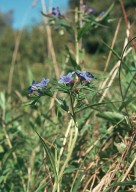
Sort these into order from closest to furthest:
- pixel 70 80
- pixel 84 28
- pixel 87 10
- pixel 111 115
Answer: pixel 70 80 → pixel 111 115 → pixel 84 28 → pixel 87 10

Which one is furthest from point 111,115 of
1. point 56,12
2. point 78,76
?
point 56,12

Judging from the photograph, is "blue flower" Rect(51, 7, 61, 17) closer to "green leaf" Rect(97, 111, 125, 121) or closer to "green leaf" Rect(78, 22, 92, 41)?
"green leaf" Rect(78, 22, 92, 41)

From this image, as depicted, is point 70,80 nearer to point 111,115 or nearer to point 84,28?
point 111,115

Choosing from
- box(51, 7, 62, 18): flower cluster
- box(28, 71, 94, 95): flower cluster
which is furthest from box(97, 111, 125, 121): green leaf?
box(51, 7, 62, 18): flower cluster

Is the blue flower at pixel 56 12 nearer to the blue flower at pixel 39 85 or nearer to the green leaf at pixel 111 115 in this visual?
the green leaf at pixel 111 115

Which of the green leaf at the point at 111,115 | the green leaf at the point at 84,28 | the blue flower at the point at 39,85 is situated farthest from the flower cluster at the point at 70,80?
the green leaf at the point at 84,28

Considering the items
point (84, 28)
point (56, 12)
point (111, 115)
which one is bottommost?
point (111, 115)

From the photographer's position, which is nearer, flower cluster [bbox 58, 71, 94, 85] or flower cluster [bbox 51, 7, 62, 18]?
flower cluster [bbox 58, 71, 94, 85]

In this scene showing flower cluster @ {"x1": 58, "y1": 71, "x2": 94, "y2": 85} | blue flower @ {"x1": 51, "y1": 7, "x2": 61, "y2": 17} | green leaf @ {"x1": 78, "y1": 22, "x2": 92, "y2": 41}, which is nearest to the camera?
flower cluster @ {"x1": 58, "y1": 71, "x2": 94, "y2": 85}

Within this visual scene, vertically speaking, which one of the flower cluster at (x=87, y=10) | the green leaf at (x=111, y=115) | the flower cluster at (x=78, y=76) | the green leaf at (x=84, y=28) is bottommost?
the green leaf at (x=111, y=115)

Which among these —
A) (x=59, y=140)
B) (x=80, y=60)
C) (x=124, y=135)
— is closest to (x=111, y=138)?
(x=124, y=135)

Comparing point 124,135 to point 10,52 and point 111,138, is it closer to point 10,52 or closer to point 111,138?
point 111,138
